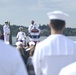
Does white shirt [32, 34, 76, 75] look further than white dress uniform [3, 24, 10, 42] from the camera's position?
No

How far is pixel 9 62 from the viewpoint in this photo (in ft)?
8.96

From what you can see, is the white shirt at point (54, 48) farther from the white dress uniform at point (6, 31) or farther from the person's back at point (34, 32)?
the white dress uniform at point (6, 31)

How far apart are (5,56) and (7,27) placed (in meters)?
22.8

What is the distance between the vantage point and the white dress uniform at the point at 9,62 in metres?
2.73

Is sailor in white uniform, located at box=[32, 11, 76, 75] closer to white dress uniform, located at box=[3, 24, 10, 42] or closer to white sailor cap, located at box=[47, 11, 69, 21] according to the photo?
white sailor cap, located at box=[47, 11, 69, 21]

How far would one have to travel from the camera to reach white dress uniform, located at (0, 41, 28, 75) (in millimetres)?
2729

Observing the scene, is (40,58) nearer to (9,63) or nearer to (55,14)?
(55,14)

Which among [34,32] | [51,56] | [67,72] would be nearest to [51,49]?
[51,56]

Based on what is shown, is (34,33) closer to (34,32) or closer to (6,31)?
(34,32)

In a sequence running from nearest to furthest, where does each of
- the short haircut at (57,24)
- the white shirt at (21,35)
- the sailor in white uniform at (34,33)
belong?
the short haircut at (57,24), the sailor in white uniform at (34,33), the white shirt at (21,35)

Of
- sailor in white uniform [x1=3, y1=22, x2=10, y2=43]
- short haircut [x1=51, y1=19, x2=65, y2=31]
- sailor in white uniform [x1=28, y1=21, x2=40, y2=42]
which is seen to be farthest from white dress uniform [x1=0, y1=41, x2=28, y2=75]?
sailor in white uniform [x1=3, y1=22, x2=10, y2=43]

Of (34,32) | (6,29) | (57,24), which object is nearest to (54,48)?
(57,24)

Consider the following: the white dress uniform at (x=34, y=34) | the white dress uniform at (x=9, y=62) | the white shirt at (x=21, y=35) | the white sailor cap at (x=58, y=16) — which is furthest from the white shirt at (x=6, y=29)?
the white dress uniform at (x=9, y=62)

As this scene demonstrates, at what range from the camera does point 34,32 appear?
80.7 ft
